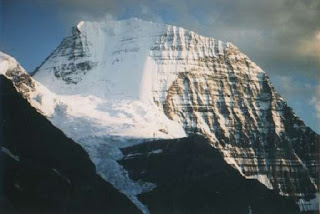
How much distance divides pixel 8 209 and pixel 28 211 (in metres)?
8.84

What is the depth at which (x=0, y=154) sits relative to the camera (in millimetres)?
196375

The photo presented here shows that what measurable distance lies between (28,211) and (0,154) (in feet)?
39.7

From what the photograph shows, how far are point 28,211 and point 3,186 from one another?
22.1 feet

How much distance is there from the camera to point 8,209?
189625 mm

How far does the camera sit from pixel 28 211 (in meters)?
198

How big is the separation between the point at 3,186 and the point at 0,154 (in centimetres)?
612

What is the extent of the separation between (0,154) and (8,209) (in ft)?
39.6

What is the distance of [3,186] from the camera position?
646ft
